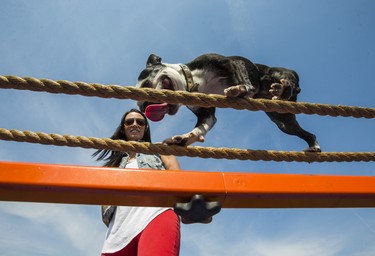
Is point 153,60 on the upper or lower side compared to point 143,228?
upper

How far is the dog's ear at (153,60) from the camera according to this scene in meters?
3.03

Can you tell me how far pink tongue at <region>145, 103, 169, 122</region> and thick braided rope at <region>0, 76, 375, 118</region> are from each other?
3.14ft

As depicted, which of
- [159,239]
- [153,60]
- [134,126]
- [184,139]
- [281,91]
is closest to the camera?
[159,239]

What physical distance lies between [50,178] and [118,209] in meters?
0.67

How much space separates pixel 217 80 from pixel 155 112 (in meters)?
0.85

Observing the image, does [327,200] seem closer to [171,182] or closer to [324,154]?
[171,182]

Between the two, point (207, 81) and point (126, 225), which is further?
point (207, 81)

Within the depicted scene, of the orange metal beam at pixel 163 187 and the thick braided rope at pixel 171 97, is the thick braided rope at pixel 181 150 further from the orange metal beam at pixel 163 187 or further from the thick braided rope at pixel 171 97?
the orange metal beam at pixel 163 187

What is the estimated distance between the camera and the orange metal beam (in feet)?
3.03

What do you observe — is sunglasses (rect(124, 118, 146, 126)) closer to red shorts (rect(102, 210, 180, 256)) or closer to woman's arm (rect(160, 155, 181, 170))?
woman's arm (rect(160, 155, 181, 170))

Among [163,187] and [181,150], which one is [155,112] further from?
[163,187]

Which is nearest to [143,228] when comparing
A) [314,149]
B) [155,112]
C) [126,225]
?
[126,225]

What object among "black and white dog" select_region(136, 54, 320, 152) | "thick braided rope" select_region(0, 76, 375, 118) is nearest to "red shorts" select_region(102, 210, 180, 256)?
"thick braided rope" select_region(0, 76, 375, 118)

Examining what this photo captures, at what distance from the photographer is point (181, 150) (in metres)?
1.43
